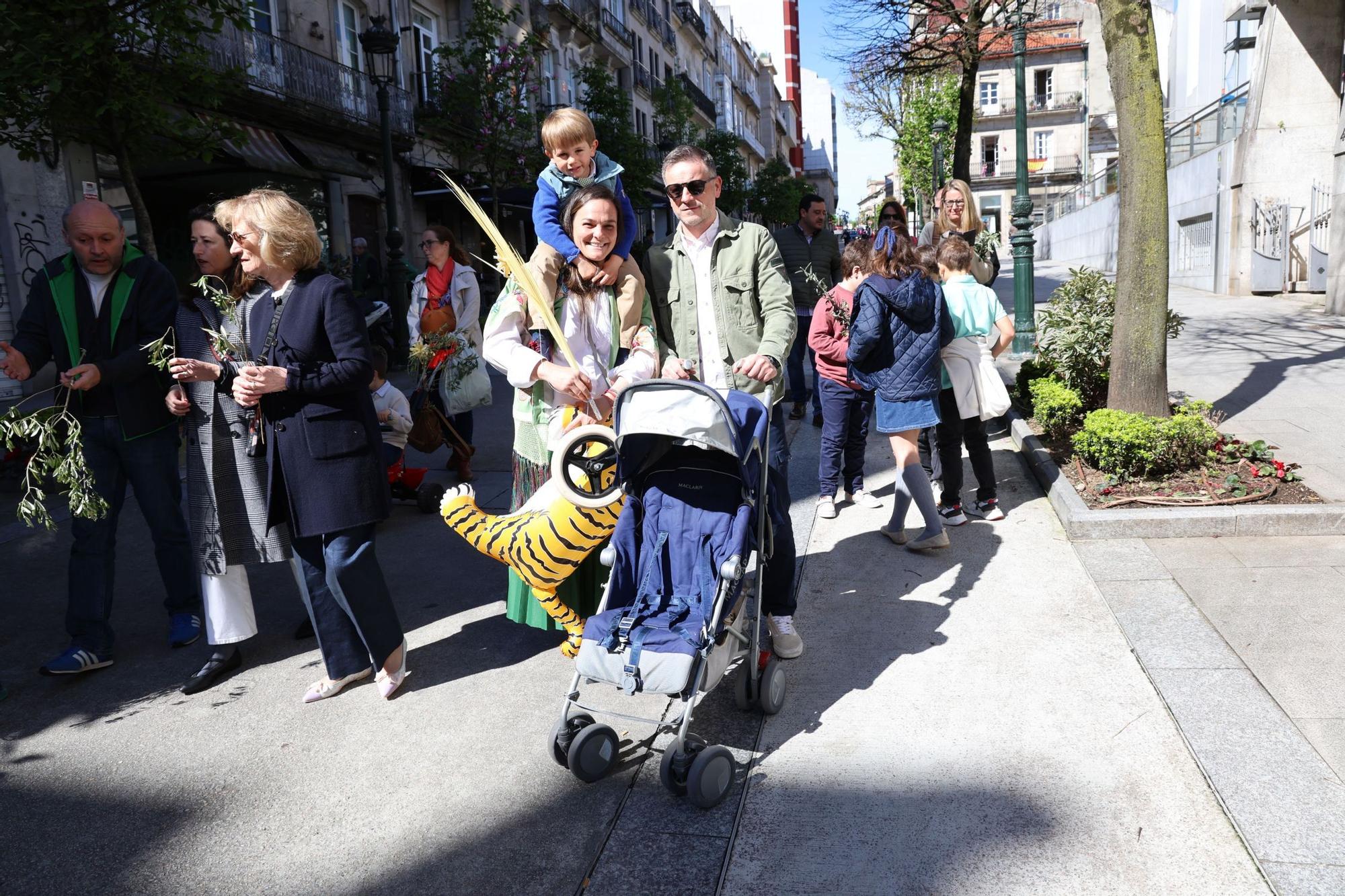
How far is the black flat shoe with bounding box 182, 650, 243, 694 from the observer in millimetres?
4195

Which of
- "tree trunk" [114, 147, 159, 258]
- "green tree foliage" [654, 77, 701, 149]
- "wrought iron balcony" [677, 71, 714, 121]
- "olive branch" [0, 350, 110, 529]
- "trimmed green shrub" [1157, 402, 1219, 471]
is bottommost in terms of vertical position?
"trimmed green shrub" [1157, 402, 1219, 471]

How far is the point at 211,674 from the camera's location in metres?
4.25

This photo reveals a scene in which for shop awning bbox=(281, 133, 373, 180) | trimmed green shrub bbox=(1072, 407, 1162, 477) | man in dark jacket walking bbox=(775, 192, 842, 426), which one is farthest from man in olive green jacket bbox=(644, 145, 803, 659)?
shop awning bbox=(281, 133, 373, 180)

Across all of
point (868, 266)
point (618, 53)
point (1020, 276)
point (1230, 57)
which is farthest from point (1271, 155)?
point (618, 53)

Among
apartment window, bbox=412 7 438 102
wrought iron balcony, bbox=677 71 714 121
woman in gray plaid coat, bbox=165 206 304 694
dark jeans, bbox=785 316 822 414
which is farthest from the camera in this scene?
wrought iron balcony, bbox=677 71 714 121

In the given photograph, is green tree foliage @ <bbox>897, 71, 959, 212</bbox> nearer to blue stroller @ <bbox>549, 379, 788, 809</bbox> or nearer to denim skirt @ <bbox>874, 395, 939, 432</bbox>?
denim skirt @ <bbox>874, 395, 939, 432</bbox>

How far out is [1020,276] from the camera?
11594 mm

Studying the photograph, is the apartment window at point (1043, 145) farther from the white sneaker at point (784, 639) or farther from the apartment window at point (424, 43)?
the white sneaker at point (784, 639)

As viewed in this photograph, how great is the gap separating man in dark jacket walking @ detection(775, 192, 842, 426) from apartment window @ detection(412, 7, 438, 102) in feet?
53.0

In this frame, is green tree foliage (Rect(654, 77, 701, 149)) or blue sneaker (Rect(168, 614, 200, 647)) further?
green tree foliage (Rect(654, 77, 701, 149))

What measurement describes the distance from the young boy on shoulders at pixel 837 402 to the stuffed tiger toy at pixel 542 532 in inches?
112

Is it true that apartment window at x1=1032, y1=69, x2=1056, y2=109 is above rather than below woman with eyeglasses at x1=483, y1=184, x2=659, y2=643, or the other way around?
above

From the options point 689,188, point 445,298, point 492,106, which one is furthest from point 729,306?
point 492,106

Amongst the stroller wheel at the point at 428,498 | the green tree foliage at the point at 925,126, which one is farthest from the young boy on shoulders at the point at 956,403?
the green tree foliage at the point at 925,126
